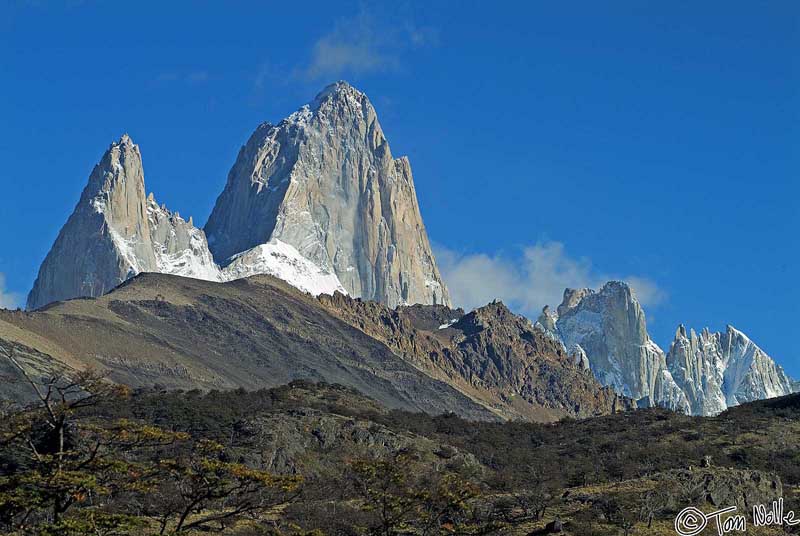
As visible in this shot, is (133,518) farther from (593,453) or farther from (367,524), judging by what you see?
(593,453)

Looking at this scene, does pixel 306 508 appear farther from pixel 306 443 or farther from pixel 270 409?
pixel 270 409

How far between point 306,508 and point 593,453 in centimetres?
6494

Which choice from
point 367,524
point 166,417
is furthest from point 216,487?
point 166,417

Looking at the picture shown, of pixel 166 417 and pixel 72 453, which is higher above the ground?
pixel 166 417

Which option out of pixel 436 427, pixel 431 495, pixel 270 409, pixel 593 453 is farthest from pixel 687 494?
pixel 436 427

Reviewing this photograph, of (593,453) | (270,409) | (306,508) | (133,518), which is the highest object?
(270,409)

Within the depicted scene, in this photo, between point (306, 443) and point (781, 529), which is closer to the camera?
point (781, 529)

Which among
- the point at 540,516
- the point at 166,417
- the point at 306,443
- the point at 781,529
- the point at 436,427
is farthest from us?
the point at 436,427

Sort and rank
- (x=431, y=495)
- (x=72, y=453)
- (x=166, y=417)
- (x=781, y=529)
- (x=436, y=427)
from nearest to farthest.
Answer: (x=72, y=453) → (x=431, y=495) → (x=781, y=529) → (x=166, y=417) → (x=436, y=427)

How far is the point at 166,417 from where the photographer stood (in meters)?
166

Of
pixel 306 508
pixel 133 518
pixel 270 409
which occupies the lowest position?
pixel 133 518

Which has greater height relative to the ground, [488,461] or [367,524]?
[488,461]

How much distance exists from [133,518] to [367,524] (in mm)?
46257

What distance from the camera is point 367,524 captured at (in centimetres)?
9250
